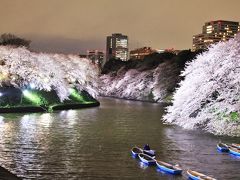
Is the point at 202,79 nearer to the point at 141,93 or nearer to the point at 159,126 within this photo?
the point at 159,126

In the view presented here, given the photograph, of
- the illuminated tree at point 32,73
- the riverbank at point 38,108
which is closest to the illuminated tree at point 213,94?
the riverbank at point 38,108

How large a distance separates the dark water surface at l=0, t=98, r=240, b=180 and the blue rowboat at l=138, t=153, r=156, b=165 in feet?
1.46

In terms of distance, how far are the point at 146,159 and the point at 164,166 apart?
2389mm

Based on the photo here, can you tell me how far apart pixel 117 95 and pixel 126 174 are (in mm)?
96483

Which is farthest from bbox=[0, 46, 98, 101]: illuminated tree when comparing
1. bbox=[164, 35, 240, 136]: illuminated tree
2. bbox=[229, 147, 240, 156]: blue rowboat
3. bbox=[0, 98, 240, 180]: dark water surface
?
bbox=[229, 147, 240, 156]: blue rowboat

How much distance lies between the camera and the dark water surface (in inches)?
947

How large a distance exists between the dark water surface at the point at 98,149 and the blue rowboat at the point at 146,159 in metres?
0.44

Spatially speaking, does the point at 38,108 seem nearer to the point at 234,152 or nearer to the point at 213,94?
the point at 213,94

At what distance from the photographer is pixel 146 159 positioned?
87.2 ft

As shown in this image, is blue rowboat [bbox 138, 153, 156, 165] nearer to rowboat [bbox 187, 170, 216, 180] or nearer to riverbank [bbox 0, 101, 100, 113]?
rowboat [bbox 187, 170, 216, 180]

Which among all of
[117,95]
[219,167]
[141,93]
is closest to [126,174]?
[219,167]

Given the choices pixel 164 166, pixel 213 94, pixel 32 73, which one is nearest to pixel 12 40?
pixel 32 73

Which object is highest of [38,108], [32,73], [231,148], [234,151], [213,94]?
[32,73]

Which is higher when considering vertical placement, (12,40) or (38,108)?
(12,40)
